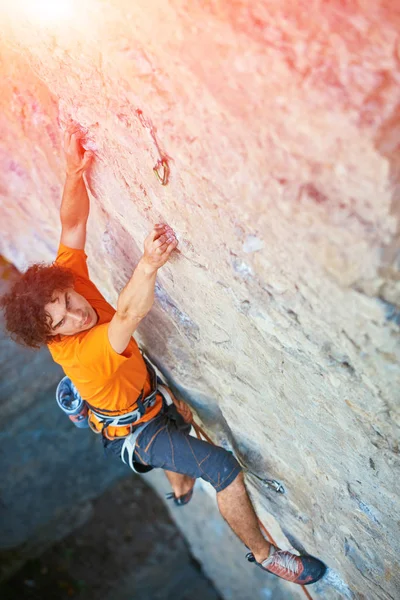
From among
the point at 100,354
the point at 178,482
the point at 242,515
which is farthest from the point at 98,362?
the point at 178,482

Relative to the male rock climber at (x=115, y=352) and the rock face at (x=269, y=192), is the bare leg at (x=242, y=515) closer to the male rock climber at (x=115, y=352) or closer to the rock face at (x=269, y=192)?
the male rock climber at (x=115, y=352)

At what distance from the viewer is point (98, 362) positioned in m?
1.79

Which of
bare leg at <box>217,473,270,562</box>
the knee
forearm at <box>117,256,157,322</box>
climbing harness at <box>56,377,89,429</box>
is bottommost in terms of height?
climbing harness at <box>56,377,89,429</box>

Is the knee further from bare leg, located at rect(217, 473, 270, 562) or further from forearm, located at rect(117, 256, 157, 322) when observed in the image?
forearm, located at rect(117, 256, 157, 322)

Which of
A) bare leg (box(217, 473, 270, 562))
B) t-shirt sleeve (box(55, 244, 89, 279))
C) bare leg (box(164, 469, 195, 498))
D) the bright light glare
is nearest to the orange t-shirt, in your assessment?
t-shirt sleeve (box(55, 244, 89, 279))

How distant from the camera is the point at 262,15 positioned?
3.11 feet

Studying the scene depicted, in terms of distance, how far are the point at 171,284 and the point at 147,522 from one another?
3.49 metres

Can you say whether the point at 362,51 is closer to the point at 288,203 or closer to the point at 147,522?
the point at 288,203

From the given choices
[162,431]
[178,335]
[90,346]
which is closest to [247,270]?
[90,346]

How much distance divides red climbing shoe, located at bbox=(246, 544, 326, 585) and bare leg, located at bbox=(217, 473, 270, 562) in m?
0.04

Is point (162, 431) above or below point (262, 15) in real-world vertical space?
below

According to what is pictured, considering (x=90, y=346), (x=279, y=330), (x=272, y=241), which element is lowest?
(x=90, y=346)

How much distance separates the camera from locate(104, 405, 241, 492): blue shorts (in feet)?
7.23

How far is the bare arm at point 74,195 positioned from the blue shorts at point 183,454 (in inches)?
33.7
